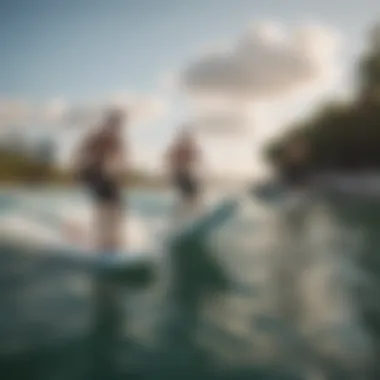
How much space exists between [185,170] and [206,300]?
1.01 feet

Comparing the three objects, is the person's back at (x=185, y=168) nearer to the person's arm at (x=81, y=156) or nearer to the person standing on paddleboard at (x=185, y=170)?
the person standing on paddleboard at (x=185, y=170)

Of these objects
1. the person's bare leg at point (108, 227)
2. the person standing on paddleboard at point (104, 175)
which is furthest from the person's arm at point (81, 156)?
the person's bare leg at point (108, 227)

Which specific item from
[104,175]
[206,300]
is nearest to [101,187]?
[104,175]

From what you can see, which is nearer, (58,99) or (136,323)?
(136,323)

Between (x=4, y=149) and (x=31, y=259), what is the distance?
0.27m

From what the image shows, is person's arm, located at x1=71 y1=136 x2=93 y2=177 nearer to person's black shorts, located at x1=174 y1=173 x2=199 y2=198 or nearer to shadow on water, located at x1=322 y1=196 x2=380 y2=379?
person's black shorts, located at x1=174 y1=173 x2=199 y2=198

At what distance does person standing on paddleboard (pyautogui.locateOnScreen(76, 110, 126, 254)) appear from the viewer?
1.31 m

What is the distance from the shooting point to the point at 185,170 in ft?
4.35

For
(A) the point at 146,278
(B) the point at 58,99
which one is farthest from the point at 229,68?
(A) the point at 146,278

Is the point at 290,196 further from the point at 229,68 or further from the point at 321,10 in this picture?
the point at 321,10

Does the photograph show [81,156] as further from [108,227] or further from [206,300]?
[206,300]

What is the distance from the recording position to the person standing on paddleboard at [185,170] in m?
1.32

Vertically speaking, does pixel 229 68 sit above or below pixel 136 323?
above

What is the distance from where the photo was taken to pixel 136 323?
1.25 m
